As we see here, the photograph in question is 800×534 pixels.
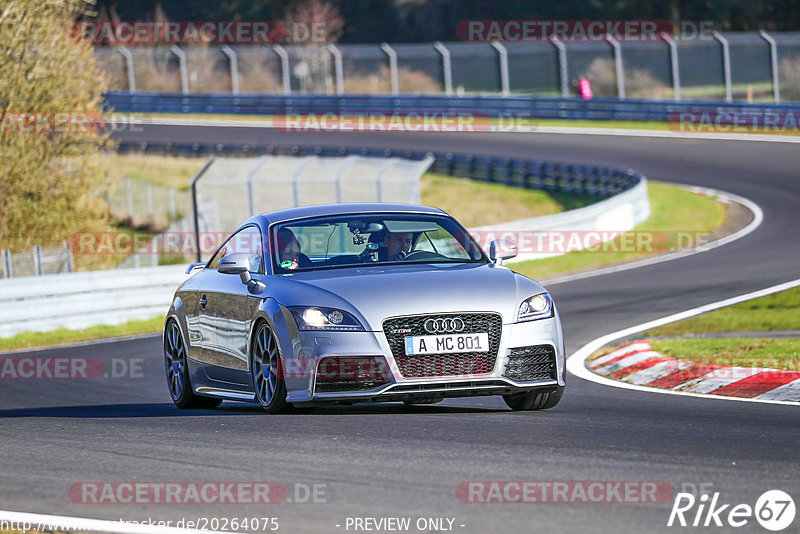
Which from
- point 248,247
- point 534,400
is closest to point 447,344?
point 534,400

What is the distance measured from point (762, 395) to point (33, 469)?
18.0 ft

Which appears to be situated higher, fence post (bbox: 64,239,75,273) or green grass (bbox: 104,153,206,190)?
fence post (bbox: 64,239,75,273)

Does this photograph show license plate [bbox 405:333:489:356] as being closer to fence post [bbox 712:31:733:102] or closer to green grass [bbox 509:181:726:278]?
green grass [bbox 509:181:726:278]

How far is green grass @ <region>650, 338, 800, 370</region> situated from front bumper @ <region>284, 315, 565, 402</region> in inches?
132

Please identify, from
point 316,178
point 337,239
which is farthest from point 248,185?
point 337,239

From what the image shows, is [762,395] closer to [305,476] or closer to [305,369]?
[305,369]

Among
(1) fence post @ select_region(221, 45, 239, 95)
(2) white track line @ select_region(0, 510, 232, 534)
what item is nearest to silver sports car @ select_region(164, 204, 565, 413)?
(2) white track line @ select_region(0, 510, 232, 534)

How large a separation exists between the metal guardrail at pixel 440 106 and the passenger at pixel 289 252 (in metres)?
29.2

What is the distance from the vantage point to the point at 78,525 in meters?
5.73

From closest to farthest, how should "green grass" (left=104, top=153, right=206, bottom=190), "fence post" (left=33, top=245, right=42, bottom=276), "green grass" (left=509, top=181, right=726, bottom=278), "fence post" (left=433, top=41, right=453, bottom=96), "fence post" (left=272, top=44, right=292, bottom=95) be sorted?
1. "fence post" (left=33, top=245, right=42, bottom=276)
2. "green grass" (left=509, top=181, right=726, bottom=278)
3. "green grass" (left=104, top=153, right=206, bottom=190)
4. "fence post" (left=433, top=41, right=453, bottom=96)
5. "fence post" (left=272, top=44, right=292, bottom=95)

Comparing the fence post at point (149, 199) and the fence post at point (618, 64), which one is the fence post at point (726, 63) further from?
the fence post at point (149, 199)

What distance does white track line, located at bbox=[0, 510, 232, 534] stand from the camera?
18.2 ft

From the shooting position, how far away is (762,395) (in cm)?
977

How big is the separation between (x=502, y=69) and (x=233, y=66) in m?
11.9
